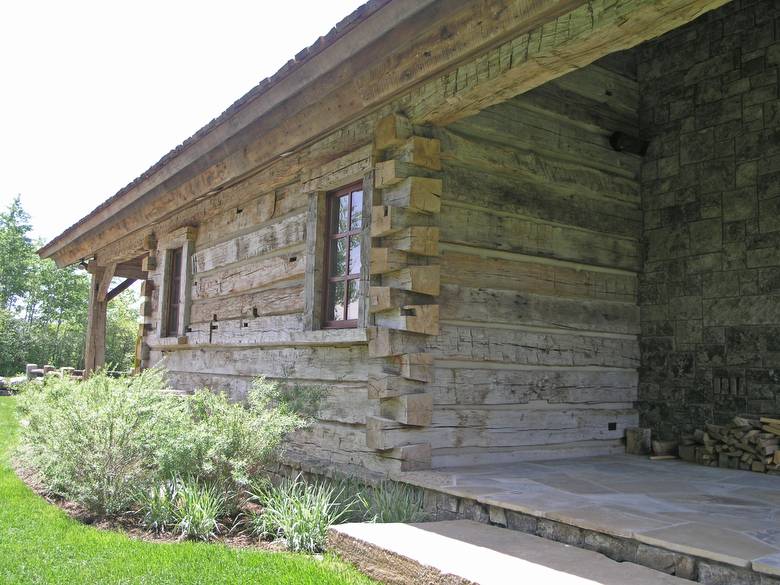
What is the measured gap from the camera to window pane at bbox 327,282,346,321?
6137mm

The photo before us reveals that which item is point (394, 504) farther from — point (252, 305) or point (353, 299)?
point (252, 305)

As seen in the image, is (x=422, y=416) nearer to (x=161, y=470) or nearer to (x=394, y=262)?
(x=394, y=262)

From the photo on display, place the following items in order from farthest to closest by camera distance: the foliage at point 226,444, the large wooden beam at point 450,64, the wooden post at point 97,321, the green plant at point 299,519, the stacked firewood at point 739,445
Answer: the wooden post at point 97,321 → the stacked firewood at point 739,445 → the foliage at point 226,444 → the green plant at point 299,519 → the large wooden beam at point 450,64

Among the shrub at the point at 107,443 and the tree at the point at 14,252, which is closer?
the shrub at the point at 107,443

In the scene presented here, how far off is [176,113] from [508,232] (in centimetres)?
7053

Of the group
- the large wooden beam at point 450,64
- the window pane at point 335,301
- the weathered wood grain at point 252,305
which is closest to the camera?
the large wooden beam at point 450,64

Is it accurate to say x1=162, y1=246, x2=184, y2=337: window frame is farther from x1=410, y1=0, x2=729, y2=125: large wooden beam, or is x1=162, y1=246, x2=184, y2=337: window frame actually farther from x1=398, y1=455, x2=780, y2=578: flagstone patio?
x1=398, y1=455, x2=780, y2=578: flagstone patio

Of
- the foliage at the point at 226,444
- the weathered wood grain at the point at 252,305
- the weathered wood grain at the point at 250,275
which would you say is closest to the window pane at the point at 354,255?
the weathered wood grain at the point at 250,275

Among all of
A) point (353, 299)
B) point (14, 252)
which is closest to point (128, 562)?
point (353, 299)

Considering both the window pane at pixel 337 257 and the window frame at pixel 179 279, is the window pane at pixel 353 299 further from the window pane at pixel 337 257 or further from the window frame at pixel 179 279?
the window frame at pixel 179 279

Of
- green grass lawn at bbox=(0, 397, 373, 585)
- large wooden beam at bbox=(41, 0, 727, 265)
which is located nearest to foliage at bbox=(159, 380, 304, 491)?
green grass lawn at bbox=(0, 397, 373, 585)

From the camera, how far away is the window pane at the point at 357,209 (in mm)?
6008

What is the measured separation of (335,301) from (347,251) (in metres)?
0.47

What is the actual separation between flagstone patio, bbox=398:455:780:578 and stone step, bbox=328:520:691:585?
8.0 inches
